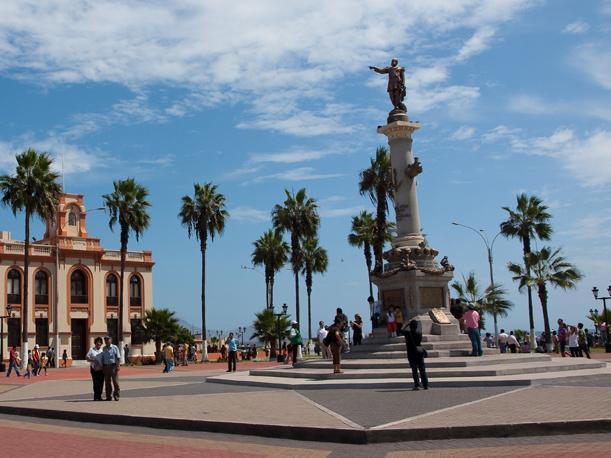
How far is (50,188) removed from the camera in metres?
45.8

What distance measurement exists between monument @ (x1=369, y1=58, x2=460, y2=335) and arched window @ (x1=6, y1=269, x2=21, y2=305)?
39922mm

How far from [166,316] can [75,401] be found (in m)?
37.7

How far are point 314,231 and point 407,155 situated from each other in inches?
1173

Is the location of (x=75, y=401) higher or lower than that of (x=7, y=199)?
lower

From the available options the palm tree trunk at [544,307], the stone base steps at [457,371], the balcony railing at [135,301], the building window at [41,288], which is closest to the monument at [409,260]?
A: the stone base steps at [457,371]

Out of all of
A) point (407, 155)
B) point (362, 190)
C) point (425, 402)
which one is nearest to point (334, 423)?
point (425, 402)

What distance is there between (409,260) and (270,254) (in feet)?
143

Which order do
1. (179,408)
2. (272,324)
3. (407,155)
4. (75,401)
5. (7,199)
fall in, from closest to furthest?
(179,408)
(75,401)
(407,155)
(7,199)
(272,324)

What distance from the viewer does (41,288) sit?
190ft

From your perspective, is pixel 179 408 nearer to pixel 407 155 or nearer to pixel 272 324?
pixel 407 155

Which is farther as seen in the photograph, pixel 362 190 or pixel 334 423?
pixel 362 190

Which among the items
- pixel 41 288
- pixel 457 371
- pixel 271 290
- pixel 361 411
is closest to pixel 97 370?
pixel 361 411

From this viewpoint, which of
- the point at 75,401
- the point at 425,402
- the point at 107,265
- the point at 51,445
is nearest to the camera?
the point at 51,445

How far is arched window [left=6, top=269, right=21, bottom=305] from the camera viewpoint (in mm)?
56406
